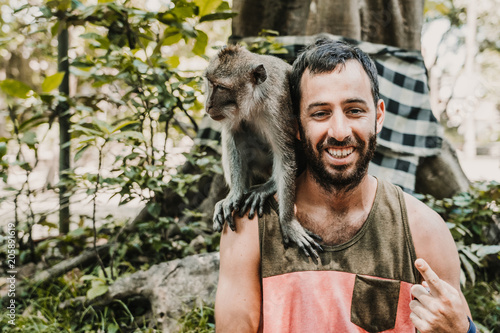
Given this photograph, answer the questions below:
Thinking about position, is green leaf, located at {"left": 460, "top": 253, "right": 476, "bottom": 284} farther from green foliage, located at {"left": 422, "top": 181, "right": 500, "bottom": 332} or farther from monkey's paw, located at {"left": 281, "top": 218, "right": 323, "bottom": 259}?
monkey's paw, located at {"left": 281, "top": 218, "right": 323, "bottom": 259}

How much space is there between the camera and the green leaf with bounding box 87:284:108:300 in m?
2.80

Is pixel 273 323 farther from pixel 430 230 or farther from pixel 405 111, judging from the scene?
pixel 405 111

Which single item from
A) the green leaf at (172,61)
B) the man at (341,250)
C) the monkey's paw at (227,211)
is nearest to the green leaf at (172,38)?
the green leaf at (172,61)

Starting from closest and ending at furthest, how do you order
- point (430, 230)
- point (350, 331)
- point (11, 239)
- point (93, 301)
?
point (350, 331), point (430, 230), point (93, 301), point (11, 239)

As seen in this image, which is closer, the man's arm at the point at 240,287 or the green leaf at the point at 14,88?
the man's arm at the point at 240,287

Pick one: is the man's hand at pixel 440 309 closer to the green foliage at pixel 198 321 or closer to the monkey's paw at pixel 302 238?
the monkey's paw at pixel 302 238

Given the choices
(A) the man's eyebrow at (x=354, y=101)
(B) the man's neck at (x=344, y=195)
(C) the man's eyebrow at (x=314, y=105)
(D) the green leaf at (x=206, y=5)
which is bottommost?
(B) the man's neck at (x=344, y=195)

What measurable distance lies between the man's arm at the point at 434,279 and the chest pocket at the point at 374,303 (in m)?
0.14

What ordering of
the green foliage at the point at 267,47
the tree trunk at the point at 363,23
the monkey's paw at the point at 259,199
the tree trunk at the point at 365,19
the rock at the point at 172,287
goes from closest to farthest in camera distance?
the monkey's paw at the point at 259,199, the rock at the point at 172,287, the green foliage at the point at 267,47, the tree trunk at the point at 363,23, the tree trunk at the point at 365,19

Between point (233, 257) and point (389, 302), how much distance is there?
0.74 m

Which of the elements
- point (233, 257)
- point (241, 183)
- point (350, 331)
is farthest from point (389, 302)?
point (241, 183)

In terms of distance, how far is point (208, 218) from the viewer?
3896mm

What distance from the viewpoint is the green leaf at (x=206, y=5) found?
2973 millimetres

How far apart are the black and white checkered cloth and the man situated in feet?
6.48
